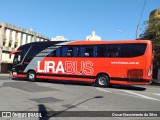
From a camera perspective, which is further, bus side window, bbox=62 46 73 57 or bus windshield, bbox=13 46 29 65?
bus windshield, bbox=13 46 29 65

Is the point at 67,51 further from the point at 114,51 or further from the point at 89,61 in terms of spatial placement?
the point at 114,51

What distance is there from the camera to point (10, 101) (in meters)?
12.1

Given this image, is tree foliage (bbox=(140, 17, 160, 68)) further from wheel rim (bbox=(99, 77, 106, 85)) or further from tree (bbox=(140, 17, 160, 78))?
wheel rim (bbox=(99, 77, 106, 85))

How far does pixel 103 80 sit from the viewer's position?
22109mm

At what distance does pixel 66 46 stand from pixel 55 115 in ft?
46.8

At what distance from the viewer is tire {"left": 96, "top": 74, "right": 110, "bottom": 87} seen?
21.9 meters

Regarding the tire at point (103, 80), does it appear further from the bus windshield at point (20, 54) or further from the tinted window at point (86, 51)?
the bus windshield at point (20, 54)

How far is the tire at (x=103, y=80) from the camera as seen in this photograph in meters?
21.9

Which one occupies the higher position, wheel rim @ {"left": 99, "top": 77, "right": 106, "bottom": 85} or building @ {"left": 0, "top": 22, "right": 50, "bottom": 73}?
building @ {"left": 0, "top": 22, "right": 50, "bottom": 73}

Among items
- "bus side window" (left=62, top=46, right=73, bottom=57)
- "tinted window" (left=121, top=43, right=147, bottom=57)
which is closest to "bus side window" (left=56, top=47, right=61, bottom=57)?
"bus side window" (left=62, top=46, right=73, bottom=57)

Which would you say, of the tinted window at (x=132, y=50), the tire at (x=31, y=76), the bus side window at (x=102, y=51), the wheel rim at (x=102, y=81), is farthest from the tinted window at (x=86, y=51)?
the tire at (x=31, y=76)

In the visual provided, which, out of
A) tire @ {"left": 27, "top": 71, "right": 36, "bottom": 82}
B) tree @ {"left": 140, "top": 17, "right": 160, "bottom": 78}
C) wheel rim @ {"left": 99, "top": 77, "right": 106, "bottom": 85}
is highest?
tree @ {"left": 140, "top": 17, "right": 160, "bottom": 78}

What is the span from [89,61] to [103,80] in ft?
5.68

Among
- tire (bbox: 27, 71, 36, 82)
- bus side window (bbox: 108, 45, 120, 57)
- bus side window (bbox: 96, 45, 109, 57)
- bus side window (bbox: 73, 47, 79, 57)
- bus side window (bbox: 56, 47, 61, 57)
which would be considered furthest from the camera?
tire (bbox: 27, 71, 36, 82)
